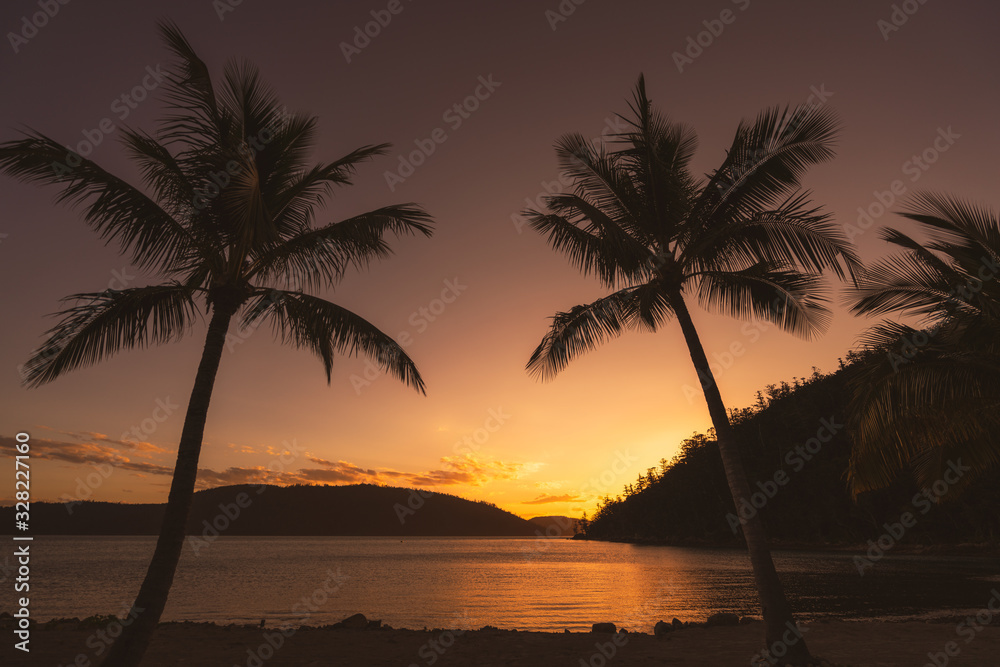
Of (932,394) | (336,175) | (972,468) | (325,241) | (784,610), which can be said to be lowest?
(784,610)

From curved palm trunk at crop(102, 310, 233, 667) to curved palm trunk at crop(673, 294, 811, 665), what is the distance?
749 cm

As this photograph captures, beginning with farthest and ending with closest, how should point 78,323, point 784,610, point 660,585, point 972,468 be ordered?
point 660,585 < point 972,468 < point 784,610 < point 78,323

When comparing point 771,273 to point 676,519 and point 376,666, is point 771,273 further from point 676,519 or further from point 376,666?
point 676,519

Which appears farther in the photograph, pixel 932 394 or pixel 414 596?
pixel 414 596

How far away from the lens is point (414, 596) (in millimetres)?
34219

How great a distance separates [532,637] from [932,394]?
400 inches

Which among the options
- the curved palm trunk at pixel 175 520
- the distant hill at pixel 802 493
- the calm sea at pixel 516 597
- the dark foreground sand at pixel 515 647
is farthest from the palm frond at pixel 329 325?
the distant hill at pixel 802 493

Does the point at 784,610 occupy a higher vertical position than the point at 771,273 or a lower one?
lower

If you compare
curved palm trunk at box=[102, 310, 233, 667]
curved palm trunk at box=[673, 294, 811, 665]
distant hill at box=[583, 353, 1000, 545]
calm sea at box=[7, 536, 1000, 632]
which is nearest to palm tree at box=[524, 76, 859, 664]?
curved palm trunk at box=[673, 294, 811, 665]

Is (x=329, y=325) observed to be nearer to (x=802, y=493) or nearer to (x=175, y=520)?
(x=175, y=520)

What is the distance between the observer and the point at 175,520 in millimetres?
6570

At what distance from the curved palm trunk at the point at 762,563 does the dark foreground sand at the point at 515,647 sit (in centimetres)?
198

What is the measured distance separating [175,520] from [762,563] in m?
8.25

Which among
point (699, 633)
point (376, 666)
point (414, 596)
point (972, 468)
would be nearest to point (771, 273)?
point (972, 468)
